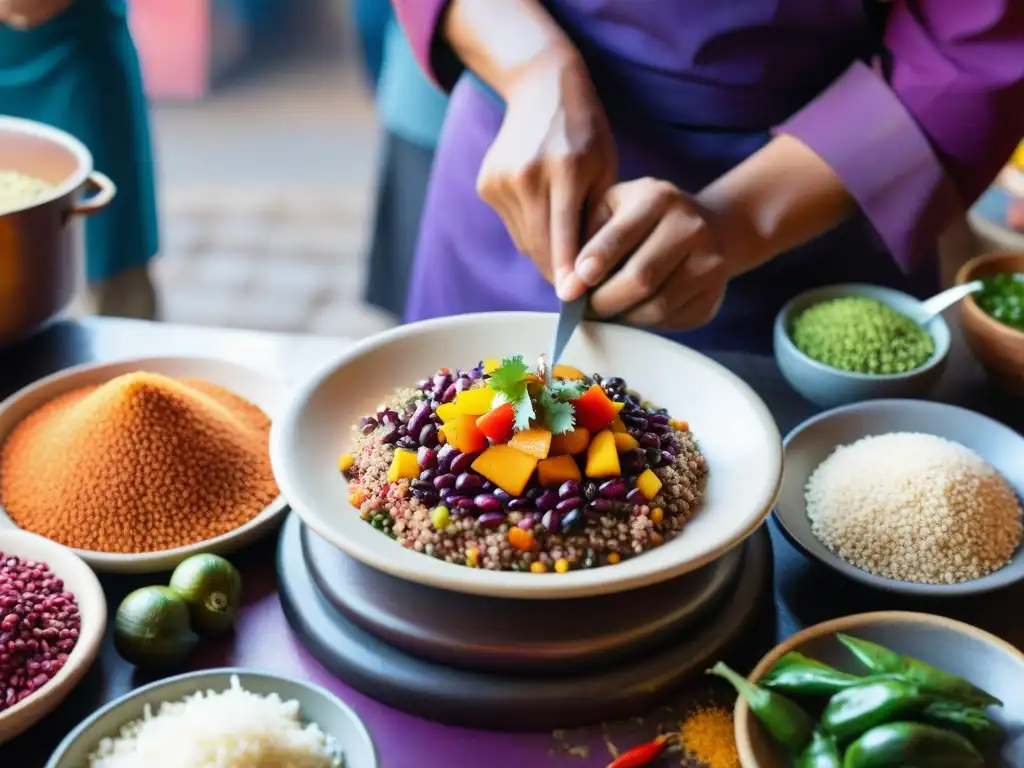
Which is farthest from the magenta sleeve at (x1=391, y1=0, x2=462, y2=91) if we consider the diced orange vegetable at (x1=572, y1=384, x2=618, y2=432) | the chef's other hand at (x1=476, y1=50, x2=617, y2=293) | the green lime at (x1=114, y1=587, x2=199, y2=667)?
the green lime at (x1=114, y1=587, x2=199, y2=667)

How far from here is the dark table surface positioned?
1.04 metres

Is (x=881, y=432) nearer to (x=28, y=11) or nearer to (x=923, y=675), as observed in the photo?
(x=923, y=675)

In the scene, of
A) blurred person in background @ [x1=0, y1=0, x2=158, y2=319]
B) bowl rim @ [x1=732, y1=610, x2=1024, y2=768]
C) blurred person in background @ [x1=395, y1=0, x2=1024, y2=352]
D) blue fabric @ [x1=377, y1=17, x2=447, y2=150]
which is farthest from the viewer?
blue fabric @ [x1=377, y1=17, x2=447, y2=150]

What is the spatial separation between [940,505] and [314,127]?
424 cm

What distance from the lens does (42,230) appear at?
1508 mm

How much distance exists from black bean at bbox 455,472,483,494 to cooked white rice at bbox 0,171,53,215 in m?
0.86

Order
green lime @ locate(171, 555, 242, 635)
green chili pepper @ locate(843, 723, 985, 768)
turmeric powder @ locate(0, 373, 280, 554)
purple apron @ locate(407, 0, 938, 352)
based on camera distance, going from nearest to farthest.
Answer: green chili pepper @ locate(843, 723, 985, 768), green lime @ locate(171, 555, 242, 635), turmeric powder @ locate(0, 373, 280, 554), purple apron @ locate(407, 0, 938, 352)

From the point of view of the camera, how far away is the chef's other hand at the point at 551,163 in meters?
1.43

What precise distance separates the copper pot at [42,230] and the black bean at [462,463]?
768 millimetres

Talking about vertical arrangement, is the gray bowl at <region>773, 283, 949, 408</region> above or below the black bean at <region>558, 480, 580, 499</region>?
below

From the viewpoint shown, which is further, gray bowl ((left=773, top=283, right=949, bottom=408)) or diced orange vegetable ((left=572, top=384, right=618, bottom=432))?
gray bowl ((left=773, top=283, right=949, bottom=408))

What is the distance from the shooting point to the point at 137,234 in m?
2.46

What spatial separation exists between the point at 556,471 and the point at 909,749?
43cm

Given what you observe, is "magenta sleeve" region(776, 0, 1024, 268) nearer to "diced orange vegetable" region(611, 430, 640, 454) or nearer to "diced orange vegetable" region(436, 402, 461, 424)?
"diced orange vegetable" region(611, 430, 640, 454)
